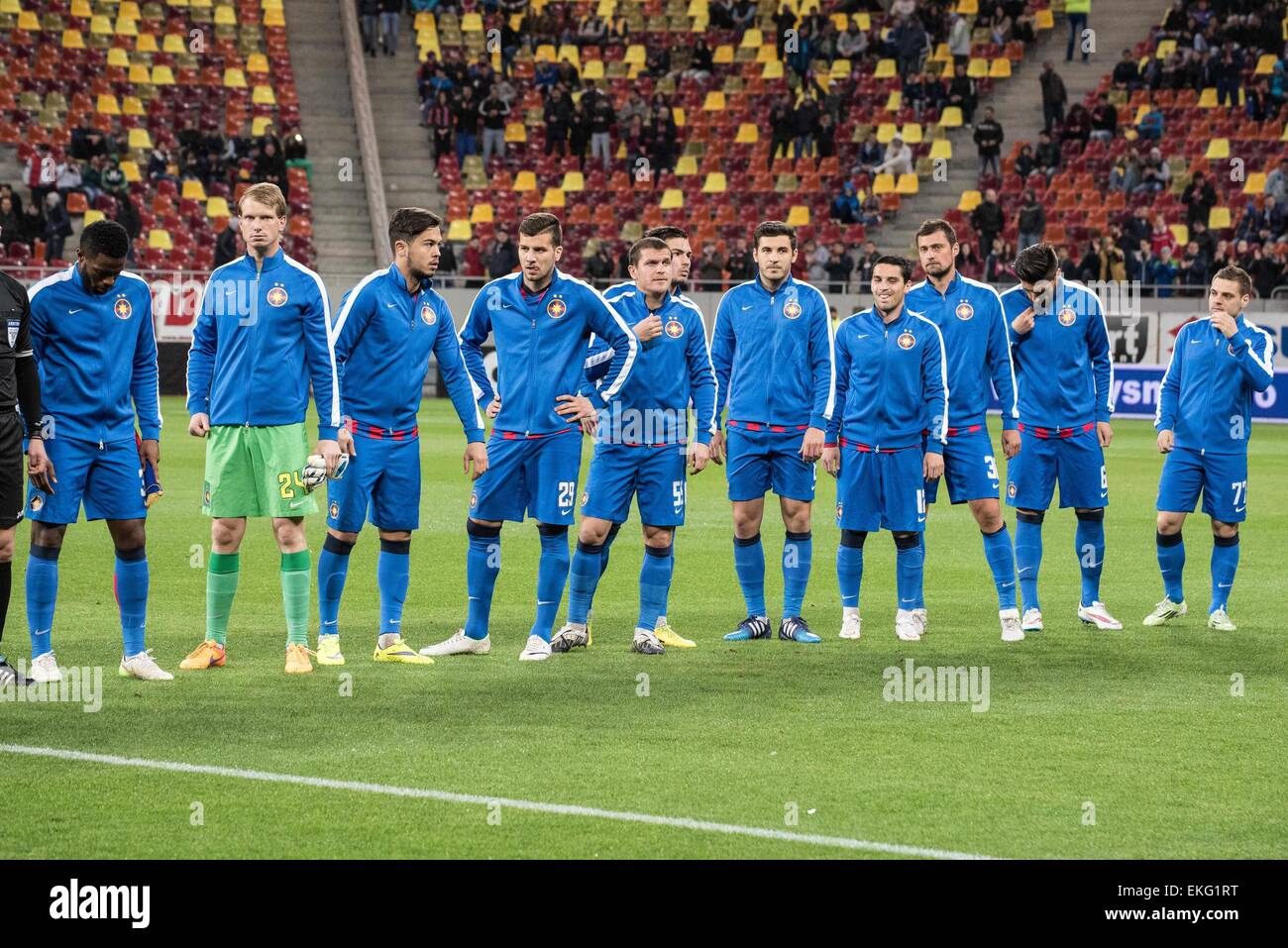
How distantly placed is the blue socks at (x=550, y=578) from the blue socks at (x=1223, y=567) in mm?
4052

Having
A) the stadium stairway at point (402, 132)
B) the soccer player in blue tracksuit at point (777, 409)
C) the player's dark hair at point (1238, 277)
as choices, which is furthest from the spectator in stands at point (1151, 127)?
the soccer player in blue tracksuit at point (777, 409)

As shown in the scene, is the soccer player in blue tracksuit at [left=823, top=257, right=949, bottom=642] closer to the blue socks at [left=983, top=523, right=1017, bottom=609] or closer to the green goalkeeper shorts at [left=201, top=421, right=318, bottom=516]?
the blue socks at [left=983, top=523, right=1017, bottom=609]

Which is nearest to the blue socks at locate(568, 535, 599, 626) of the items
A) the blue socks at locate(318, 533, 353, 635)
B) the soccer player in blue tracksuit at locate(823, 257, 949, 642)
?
the blue socks at locate(318, 533, 353, 635)

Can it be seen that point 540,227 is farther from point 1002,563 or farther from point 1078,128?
point 1078,128

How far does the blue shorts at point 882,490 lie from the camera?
32.1 ft

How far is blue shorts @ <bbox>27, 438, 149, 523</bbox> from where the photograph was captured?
26.3ft

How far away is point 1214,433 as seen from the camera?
10.5 m

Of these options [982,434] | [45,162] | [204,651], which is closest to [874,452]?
[982,434]

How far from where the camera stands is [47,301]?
8.03 metres

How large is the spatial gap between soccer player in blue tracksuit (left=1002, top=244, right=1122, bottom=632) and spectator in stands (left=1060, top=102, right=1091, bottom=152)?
24.8 metres

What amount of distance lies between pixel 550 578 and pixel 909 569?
2174 mm

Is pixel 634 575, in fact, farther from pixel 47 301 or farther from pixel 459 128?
pixel 459 128

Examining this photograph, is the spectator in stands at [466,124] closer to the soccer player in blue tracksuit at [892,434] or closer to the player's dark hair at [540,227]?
the soccer player in blue tracksuit at [892,434]
